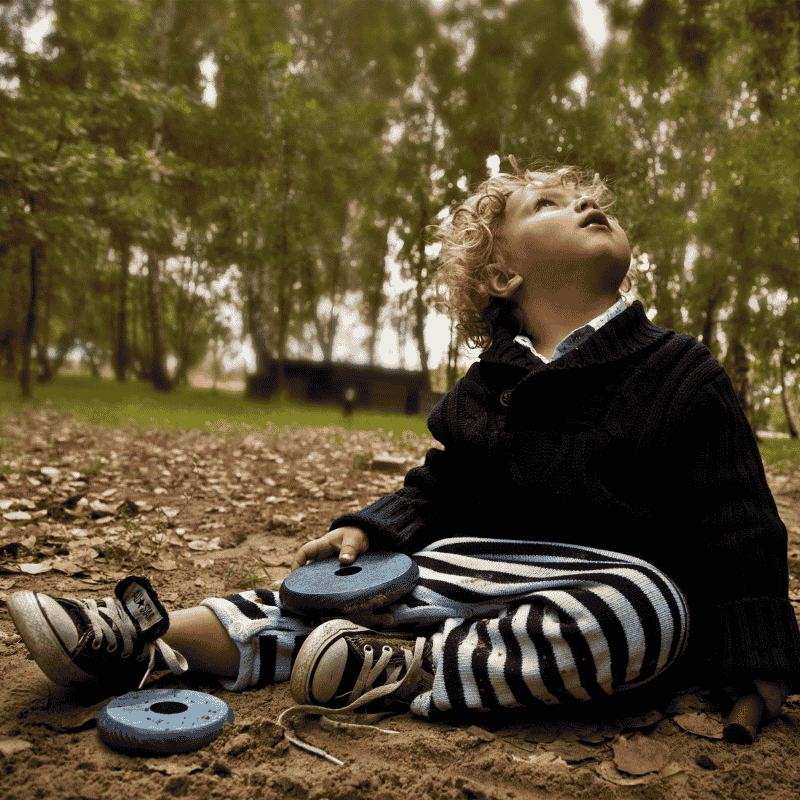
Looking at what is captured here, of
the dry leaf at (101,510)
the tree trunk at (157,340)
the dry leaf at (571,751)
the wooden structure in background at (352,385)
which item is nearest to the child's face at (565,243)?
the dry leaf at (571,751)

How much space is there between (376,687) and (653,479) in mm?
931

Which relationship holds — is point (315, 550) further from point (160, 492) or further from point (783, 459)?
point (783, 459)

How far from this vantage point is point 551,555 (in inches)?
67.1

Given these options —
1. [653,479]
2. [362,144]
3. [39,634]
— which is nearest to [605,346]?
[653,479]

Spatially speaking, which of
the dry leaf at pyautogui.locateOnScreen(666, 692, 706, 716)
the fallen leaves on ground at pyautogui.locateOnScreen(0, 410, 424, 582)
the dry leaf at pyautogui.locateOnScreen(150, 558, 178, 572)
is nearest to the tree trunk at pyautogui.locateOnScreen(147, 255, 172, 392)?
the fallen leaves on ground at pyautogui.locateOnScreen(0, 410, 424, 582)

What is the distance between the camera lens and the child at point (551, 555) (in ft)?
4.86

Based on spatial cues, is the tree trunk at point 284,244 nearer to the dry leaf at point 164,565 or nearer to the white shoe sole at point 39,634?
the dry leaf at point 164,565

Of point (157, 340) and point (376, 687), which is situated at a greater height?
point (157, 340)

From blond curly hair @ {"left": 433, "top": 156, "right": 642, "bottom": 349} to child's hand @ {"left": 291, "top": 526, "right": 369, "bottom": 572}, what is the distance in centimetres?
84

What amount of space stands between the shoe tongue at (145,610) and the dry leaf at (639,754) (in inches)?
44.4

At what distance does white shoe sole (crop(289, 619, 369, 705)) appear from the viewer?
154 centimetres

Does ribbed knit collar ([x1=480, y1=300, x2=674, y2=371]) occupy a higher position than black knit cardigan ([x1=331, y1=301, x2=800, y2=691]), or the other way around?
ribbed knit collar ([x1=480, y1=300, x2=674, y2=371])

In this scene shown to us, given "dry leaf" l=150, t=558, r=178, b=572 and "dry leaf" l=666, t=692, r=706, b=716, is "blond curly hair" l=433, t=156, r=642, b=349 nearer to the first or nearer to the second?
"dry leaf" l=666, t=692, r=706, b=716

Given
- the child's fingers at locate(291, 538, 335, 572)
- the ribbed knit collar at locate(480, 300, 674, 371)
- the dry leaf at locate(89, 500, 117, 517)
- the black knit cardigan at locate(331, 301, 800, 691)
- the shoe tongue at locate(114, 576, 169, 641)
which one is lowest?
the dry leaf at locate(89, 500, 117, 517)
